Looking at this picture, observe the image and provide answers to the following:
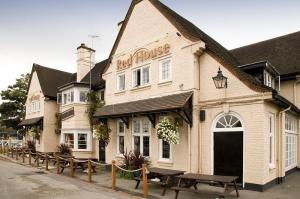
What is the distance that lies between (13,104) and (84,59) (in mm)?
17759

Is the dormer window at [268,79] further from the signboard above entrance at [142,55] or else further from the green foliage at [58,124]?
the green foliage at [58,124]

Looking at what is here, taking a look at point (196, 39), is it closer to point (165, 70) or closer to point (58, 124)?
point (165, 70)

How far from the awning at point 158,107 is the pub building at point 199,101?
0.04 meters

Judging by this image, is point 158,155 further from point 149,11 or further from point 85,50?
point 85,50

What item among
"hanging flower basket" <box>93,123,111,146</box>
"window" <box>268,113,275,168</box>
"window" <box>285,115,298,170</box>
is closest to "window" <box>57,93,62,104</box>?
"hanging flower basket" <box>93,123,111,146</box>

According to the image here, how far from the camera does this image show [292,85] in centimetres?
1644

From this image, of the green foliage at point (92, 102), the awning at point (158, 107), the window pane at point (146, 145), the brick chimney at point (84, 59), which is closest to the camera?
the awning at point (158, 107)

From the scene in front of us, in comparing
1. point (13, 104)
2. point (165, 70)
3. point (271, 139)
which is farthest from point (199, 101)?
point (13, 104)

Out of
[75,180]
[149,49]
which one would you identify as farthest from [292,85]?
[75,180]

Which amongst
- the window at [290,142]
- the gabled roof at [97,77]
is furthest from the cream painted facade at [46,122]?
the window at [290,142]

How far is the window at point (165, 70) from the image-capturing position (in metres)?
14.2

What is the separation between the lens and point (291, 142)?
49.8 ft

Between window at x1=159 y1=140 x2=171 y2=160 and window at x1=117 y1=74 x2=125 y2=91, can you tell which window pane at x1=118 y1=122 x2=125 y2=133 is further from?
window at x1=159 y1=140 x2=171 y2=160

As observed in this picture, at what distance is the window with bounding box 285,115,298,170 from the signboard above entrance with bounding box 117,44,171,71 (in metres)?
7.04
